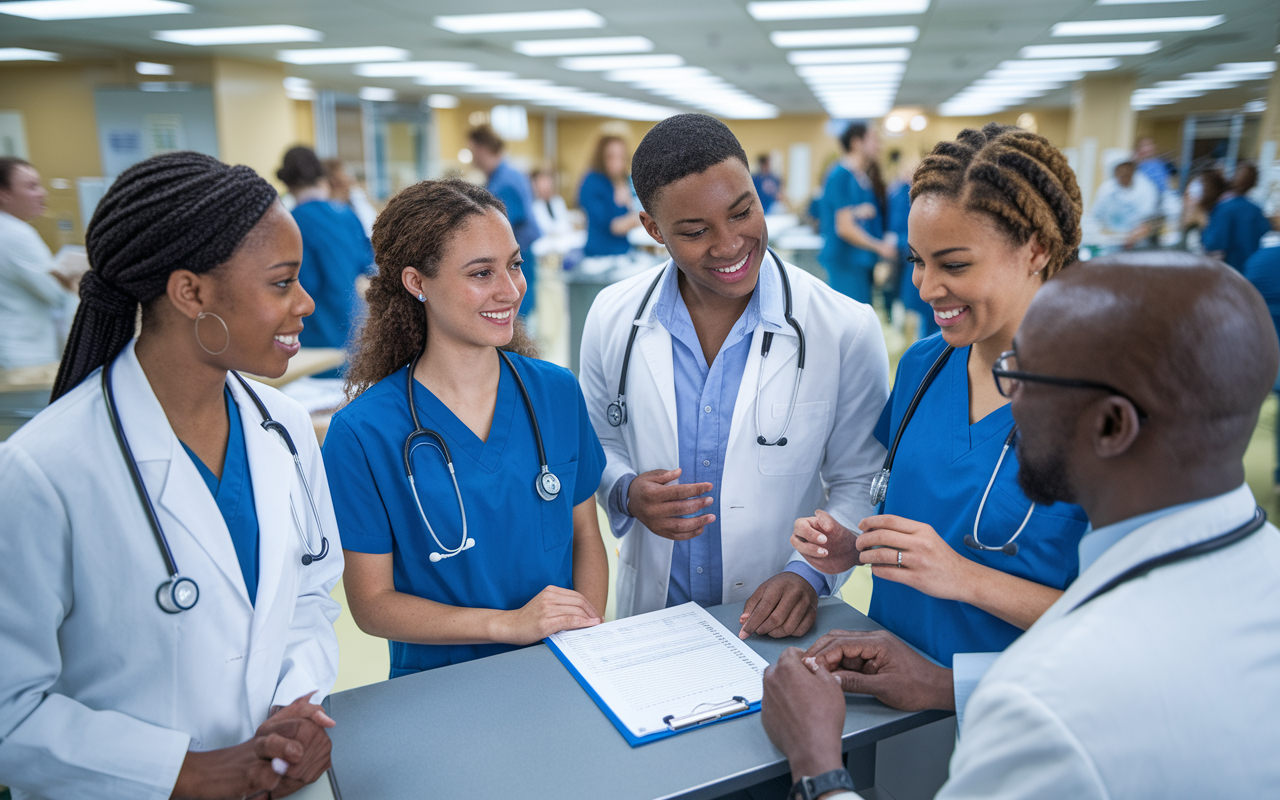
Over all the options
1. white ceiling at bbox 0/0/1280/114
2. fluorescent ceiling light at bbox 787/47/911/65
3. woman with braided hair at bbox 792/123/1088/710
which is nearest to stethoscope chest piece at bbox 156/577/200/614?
woman with braided hair at bbox 792/123/1088/710

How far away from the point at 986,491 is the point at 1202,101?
14.4 metres

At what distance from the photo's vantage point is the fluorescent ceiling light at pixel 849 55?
7.51 metres

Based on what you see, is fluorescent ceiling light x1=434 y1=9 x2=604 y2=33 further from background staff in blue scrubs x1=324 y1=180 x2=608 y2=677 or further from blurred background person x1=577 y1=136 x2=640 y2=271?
background staff in blue scrubs x1=324 y1=180 x2=608 y2=677

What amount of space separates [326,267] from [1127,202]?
24.1 ft

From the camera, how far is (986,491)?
1108 mm

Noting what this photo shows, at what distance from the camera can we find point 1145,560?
70cm

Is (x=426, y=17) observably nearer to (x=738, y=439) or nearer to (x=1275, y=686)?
(x=738, y=439)

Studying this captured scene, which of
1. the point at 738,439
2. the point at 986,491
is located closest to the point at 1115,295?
the point at 986,491

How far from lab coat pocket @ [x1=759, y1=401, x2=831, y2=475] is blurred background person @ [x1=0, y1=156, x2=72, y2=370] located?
3784mm

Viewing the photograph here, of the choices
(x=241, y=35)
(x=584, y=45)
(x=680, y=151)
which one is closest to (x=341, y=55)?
(x=241, y=35)

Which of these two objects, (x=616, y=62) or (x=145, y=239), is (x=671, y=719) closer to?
(x=145, y=239)

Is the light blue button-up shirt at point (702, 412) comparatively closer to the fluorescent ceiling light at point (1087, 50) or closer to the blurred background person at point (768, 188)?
the fluorescent ceiling light at point (1087, 50)

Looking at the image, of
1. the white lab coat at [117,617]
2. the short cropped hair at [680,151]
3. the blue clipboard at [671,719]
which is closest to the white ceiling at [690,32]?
the short cropped hair at [680,151]

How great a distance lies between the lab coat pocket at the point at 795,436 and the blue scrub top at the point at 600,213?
14.4 feet
